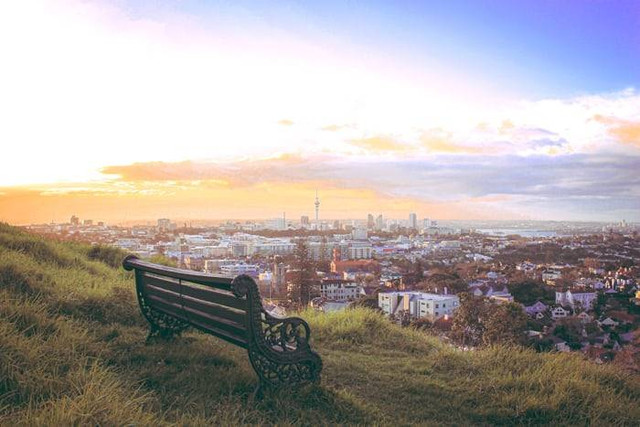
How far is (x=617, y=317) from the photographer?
37.7 feet

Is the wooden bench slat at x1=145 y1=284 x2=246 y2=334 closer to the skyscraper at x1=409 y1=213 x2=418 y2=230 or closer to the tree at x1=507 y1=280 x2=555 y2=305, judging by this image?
the tree at x1=507 y1=280 x2=555 y2=305

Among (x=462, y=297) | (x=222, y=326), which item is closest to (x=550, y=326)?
(x=462, y=297)

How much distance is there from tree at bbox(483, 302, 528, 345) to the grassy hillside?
1.36 metres

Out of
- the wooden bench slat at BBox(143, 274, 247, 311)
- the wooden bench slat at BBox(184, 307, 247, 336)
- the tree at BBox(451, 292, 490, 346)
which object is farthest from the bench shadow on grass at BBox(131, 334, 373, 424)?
the tree at BBox(451, 292, 490, 346)

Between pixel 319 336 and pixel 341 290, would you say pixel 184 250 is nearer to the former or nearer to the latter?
pixel 341 290

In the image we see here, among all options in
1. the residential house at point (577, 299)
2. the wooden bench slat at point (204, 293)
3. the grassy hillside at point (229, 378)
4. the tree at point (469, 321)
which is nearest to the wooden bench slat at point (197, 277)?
the wooden bench slat at point (204, 293)

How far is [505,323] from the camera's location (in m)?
8.31

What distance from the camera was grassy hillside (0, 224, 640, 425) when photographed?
338 cm

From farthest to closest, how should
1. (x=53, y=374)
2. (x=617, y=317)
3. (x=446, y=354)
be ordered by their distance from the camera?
(x=617, y=317)
(x=446, y=354)
(x=53, y=374)

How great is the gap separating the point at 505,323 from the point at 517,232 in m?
18.5

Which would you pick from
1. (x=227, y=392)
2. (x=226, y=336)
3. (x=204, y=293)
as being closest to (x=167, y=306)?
(x=204, y=293)

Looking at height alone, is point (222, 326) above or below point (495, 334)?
above

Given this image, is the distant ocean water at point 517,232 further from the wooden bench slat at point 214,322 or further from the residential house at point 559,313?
the wooden bench slat at point 214,322

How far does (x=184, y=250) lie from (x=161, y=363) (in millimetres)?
10342
